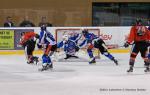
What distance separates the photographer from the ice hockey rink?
11273 mm

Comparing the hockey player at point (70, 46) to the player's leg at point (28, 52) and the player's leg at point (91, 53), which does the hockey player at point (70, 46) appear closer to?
the player's leg at point (91, 53)

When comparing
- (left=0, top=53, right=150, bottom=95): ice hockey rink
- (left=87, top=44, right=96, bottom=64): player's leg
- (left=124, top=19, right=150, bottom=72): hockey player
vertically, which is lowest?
(left=0, top=53, right=150, bottom=95): ice hockey rink

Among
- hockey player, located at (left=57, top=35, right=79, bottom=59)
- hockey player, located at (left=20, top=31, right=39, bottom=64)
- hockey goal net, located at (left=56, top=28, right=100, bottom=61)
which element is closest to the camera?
hockey player, located at (left=20, top=31, right=39, bottom=64)

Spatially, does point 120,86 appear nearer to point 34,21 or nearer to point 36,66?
point 36,66

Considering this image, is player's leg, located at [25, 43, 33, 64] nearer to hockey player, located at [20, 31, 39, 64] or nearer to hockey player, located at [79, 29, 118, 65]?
hockey player, located at [20, 31, 39, 64]

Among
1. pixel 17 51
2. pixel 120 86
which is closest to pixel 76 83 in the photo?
pixel 120 86

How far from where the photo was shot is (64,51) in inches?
705

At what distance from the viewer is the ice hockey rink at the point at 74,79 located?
1127 centimetres

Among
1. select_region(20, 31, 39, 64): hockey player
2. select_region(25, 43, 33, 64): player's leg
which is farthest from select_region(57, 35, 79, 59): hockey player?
select_region(25, 43, 33, 64): player's leg

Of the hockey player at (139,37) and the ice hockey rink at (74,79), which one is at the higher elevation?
the hockey player at (139,37)

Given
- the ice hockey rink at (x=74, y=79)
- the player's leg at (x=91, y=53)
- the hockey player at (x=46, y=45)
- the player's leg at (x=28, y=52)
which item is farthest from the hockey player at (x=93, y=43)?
the hockey player at (x=46, y=45)

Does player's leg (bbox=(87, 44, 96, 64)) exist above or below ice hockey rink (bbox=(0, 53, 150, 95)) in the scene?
above

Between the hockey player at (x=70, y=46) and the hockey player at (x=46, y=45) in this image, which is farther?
the hockey player at (x=70, y=46)

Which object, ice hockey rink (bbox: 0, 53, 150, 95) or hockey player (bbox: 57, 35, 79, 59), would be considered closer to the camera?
ice hockey rink (bbox: 0, 53, 150, 95)
